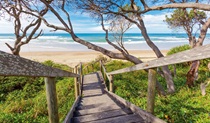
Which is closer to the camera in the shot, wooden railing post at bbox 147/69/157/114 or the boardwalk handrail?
the boardwalk handrail

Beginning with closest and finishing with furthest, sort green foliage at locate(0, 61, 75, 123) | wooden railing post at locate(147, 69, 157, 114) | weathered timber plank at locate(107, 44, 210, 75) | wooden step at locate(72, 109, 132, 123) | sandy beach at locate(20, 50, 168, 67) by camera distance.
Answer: weathered timber plank at locate(107, 44, 210, 75) → wooden railing post at locate(147, 69, 157, 114) → wooden step at locate(72, 109, 132, 123) → green foliage at locate(0, 61, 75, 123) → sandy beach at locate(20, 50, 168, 67)

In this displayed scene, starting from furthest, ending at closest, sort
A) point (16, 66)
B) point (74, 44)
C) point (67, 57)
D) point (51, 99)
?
point (74, 44) → point (67, 57) → point (51, 99) → point (16, 66)

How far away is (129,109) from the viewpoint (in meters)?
3.18

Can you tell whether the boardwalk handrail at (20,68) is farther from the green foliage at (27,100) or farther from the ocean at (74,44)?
the ocean at (74,44)

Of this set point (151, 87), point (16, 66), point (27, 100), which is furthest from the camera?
point (27, 100)

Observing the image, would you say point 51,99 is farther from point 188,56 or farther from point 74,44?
point 74,44

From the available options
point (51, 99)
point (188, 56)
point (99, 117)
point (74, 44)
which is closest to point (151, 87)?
point (188, 56)

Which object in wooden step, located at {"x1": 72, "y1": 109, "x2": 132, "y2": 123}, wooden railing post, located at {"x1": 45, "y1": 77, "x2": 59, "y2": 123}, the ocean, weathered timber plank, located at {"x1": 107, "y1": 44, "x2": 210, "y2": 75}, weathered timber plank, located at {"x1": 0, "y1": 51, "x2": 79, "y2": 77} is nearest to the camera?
weathered timber plank, located at {"x1": 0, "y1": 51, "x2": 79, "y2": 77}

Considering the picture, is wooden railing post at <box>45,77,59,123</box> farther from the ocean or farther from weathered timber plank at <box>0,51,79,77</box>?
the ocean

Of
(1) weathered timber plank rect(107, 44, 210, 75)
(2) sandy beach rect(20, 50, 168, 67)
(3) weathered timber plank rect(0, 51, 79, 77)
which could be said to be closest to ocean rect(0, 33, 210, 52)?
(2) sandy beach rect(20, 50, 168, 67)

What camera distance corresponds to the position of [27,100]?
21.9ft

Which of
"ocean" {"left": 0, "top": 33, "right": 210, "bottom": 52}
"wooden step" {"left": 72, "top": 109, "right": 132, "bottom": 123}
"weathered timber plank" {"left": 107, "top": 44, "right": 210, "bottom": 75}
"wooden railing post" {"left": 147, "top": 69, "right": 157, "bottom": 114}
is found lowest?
"wooden step" {"left": 72, "top": 109, "right": 132, "bottom": 123}

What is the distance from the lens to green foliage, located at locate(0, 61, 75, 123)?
487 centimetres

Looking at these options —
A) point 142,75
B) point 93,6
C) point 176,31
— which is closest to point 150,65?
point 93,6
